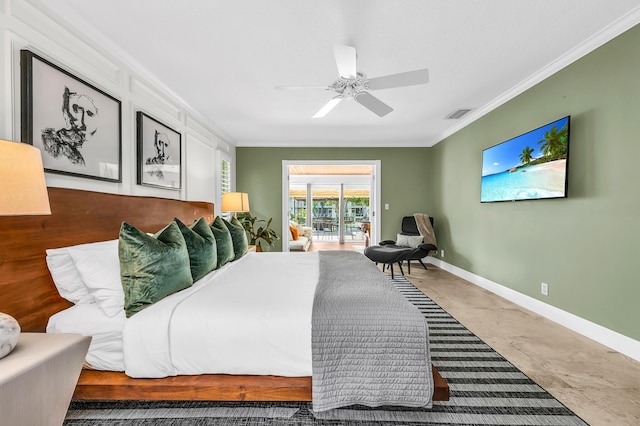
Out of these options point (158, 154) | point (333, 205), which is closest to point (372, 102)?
point (158, 154)

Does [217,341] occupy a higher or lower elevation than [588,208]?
lower

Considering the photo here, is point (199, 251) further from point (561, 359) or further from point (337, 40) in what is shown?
point (561, 359)

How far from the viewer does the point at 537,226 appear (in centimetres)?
303

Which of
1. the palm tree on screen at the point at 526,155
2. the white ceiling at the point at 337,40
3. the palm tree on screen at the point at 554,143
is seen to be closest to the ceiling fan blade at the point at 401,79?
the white ceiling at the point at 337,40

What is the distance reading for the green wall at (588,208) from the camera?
2146mm

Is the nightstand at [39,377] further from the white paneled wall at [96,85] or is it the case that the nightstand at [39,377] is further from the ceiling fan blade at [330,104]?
the ceiling fan blade at [330,104]

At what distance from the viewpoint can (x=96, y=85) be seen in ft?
7.29

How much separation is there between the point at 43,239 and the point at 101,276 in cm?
39

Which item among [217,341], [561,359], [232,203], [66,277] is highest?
[232,203]

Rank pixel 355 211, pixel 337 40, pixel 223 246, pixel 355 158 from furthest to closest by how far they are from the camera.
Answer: pixel 355 211
pixel 355 158
pixel 223 246
pixel 337 40

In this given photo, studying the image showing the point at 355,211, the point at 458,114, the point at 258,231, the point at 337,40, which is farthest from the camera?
the point at 355,211

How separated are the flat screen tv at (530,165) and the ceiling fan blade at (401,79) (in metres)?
1.42

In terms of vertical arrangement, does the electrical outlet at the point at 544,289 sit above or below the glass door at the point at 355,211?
below

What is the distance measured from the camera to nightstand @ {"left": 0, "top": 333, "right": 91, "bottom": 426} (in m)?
0.94
